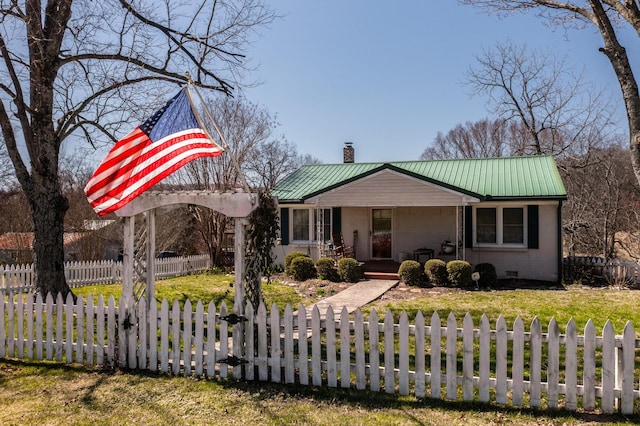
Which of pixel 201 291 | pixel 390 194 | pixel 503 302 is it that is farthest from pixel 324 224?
pixel 503 302

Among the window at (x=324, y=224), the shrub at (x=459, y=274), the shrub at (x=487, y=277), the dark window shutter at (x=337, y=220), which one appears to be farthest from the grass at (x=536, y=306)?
the window at (x=324, y=224)

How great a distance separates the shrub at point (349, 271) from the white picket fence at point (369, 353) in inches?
306

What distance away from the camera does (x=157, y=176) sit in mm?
5531

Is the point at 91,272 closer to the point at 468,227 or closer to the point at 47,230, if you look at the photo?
the point at 47,230

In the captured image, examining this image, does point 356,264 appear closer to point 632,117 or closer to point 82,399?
point 632,117

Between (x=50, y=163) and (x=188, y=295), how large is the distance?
493 centimetres

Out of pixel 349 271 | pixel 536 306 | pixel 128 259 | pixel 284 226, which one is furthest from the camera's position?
pixel 284 226

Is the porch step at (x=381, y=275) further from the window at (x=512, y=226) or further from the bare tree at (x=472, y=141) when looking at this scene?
the bare tree at (x=472, y=141)

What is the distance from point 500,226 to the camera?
15586mm

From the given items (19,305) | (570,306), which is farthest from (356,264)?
(19,305)

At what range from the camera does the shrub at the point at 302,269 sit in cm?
1545

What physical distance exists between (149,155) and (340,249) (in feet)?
38.8

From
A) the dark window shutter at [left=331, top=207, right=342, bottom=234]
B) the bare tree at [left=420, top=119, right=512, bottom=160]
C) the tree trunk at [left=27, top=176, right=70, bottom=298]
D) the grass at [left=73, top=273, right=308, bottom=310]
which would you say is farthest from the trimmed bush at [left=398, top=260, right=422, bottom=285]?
the bare tree at [left=420, top=119, right=512, bottom=160]

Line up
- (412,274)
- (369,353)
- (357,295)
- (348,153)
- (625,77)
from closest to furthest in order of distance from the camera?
(369,353)
(625,77)
(357,295)
(412,274)
(348,153)
